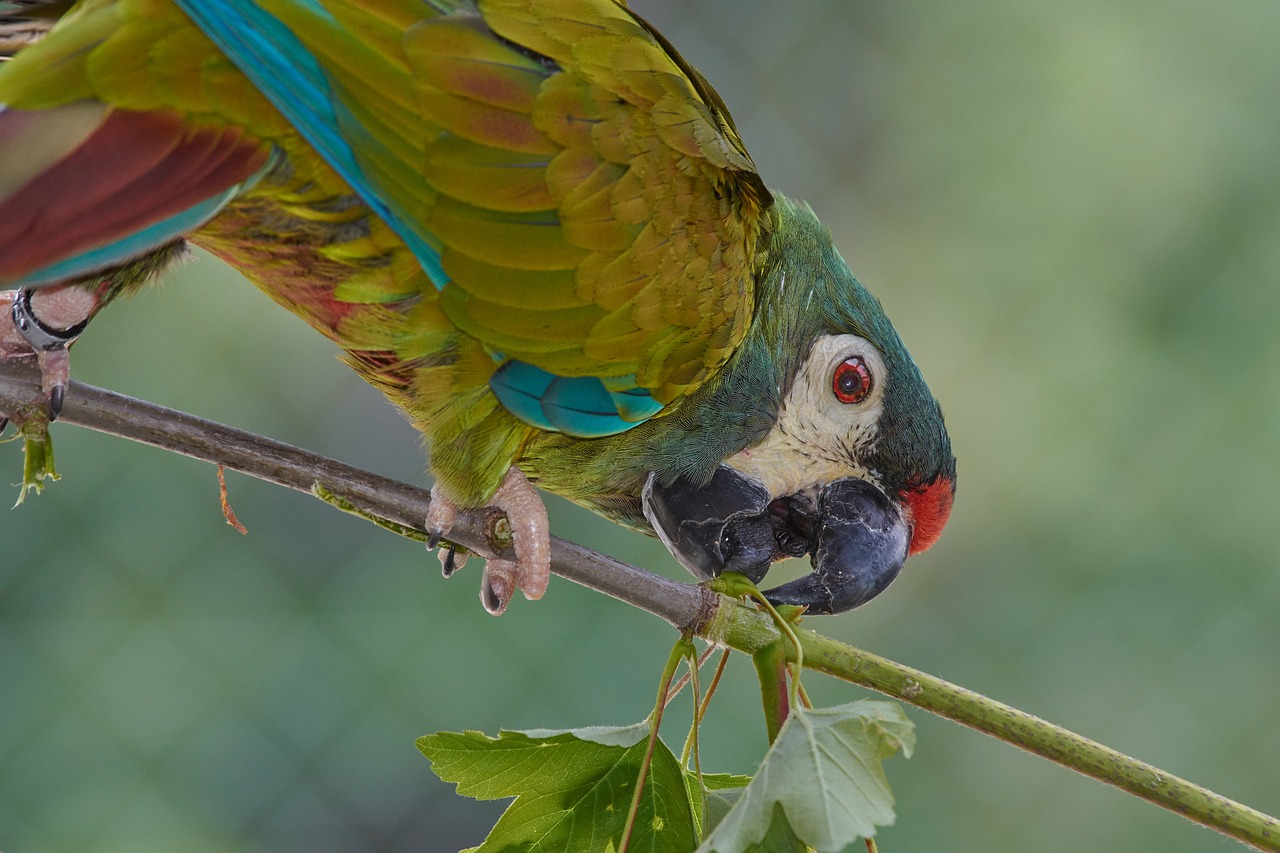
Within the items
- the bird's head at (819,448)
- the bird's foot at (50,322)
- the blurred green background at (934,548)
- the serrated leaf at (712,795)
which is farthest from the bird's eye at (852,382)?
the blurred green background at (934,548)

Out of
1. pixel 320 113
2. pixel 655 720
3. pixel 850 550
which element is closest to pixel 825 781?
pixel 655 720

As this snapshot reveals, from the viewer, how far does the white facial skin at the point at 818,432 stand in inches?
42.3

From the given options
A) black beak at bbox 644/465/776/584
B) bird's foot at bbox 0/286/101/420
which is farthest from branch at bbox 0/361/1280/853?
black beak at bbox 644/465/776/584

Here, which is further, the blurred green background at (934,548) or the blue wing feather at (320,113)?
the blurred green background at (934,548)

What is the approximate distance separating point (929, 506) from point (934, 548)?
136cm

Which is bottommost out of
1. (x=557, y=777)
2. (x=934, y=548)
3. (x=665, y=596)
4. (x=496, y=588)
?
(x=934, y=548)

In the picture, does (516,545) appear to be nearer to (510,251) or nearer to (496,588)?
(496,588)

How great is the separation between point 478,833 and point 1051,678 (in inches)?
45.0

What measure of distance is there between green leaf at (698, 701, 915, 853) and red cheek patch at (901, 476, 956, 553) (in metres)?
0.45

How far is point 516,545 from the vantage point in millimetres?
999

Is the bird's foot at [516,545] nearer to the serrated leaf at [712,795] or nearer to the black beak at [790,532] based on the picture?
the black beak at [790,532]

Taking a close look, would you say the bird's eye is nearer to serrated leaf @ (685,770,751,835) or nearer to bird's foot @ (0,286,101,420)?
serrated leaf @ (685,770,751,835)

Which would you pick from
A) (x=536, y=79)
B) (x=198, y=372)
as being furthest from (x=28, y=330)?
(x=198, y=372)

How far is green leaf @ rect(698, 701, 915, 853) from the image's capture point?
598 mm
